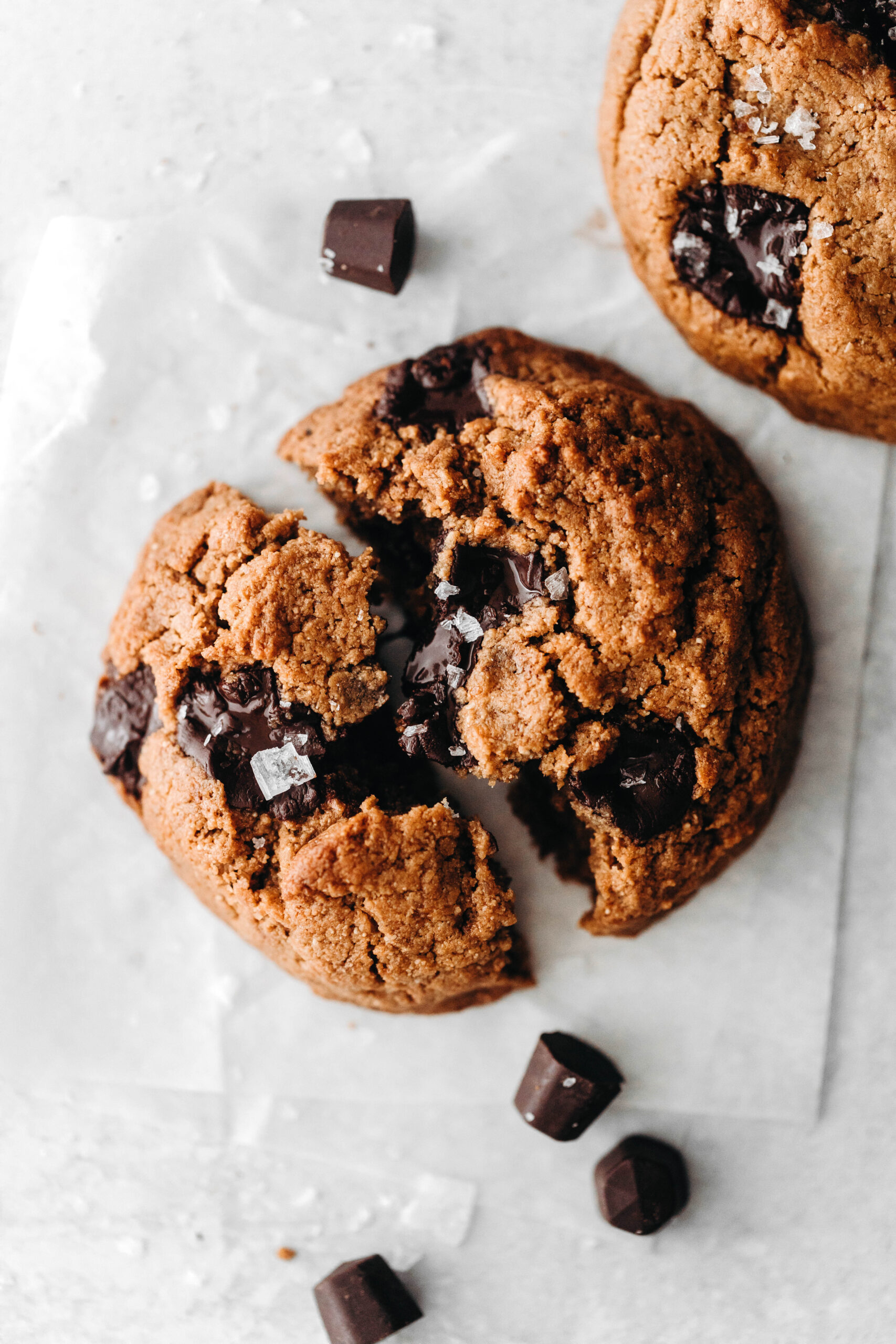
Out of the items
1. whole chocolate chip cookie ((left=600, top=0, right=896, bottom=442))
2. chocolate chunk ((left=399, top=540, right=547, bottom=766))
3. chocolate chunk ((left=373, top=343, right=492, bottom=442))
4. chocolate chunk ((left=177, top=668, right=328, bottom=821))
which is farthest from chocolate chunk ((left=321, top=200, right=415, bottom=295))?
chocolate chunk ((left=177, top=668, right=328, bottom=821))

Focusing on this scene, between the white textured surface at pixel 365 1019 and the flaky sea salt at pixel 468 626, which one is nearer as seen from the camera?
the flaky sea salt at pixel 468 626

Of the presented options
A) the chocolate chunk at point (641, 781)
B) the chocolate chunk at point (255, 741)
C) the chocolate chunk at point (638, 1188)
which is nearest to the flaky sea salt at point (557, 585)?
the chocolate chunk at point (641, 781)

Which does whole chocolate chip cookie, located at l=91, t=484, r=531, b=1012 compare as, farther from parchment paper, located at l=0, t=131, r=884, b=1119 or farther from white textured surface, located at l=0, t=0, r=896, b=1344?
white textured surface, located at l=0, t=0, r=896, b=1344

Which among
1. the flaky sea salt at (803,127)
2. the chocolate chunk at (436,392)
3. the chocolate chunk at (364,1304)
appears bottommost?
the chocolate chunk at (364,1304)

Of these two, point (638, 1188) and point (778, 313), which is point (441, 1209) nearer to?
point (638, 1188)

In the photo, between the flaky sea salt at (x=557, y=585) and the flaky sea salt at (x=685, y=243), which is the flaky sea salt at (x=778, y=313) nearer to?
the flaky sea salt at (x=685, y=243)

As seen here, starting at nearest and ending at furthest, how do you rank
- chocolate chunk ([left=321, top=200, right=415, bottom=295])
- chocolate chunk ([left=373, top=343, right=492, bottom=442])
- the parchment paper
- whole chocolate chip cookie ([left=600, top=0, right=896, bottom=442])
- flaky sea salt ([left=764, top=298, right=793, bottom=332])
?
1. whole chocolate chip cookie ([left=600, top=0, right=896, bottom=442])
2. flaky sea salt ([left=764, top=298, right=793, bottom=332])
3. chocolate chunk ([left=373, top=343, right=492, bottom=442])
4. chocolate chunk ([left=321, top=200, right=415, bottom=295])
5. the parchment paper
